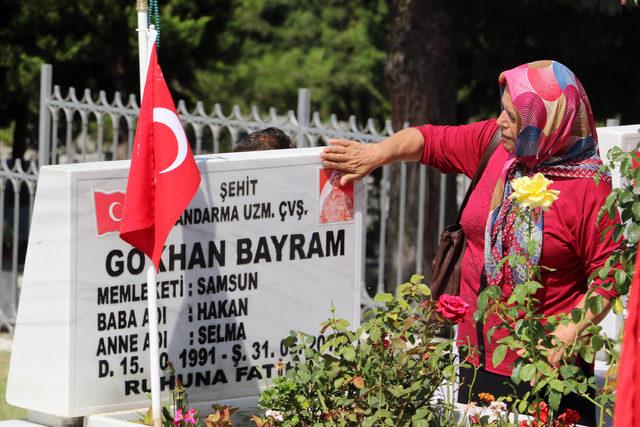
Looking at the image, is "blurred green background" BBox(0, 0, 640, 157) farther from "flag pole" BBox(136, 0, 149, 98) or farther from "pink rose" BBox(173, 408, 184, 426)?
"pink rose" BBox(173, 408, 184, 426)

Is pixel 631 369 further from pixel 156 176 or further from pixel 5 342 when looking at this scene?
pixel 5 342

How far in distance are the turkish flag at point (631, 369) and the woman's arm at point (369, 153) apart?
1731 millimetres

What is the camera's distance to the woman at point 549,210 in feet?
12.0

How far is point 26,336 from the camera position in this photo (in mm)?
4020

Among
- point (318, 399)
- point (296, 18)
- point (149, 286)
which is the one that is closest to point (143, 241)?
point (149, 286)

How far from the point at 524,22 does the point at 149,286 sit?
8846 mm

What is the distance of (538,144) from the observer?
3.65 meters

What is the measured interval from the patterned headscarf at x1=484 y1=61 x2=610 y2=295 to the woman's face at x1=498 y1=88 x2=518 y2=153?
0.9 inches

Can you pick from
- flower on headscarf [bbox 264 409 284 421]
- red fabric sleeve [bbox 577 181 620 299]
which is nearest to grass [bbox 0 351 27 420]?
flower on headscarf [bbox 264 409 284 421]

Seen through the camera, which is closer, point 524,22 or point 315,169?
point 315,169

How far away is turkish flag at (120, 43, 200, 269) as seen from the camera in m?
3.90

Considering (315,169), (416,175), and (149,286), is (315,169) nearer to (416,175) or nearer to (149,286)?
(149,286)

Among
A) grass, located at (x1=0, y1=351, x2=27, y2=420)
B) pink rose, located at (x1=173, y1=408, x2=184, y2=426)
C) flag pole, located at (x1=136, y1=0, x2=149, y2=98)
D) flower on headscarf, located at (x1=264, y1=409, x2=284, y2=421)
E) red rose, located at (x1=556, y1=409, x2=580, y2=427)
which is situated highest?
flag pole, located at (x1=136, y1=0, x2=149, y2=98)

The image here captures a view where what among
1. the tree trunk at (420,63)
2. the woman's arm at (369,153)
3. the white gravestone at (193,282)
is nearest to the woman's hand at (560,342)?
the woman's arm at (369,153)
